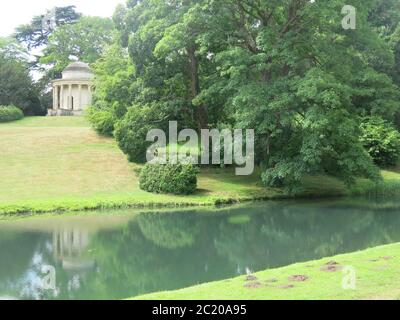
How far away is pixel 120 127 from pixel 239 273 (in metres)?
18.8

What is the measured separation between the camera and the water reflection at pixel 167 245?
10867mm

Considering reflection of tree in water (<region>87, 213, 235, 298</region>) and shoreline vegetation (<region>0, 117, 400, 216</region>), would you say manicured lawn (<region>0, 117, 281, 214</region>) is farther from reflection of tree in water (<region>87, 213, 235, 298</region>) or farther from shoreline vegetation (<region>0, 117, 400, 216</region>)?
reflection of tree in water (<region>87, 213, 235, 298</region>)

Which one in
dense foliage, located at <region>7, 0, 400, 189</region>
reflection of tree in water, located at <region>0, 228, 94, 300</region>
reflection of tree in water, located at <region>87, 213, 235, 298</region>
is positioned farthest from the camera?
dense foliage, located at <region>7, 0, 400, 189</region>

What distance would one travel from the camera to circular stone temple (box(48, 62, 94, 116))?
54.0 m

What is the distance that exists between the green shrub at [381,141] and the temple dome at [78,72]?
31036 millimetres

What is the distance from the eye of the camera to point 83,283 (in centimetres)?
1062

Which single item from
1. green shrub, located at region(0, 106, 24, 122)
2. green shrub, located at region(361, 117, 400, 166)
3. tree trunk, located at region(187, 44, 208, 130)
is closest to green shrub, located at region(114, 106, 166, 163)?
tree trunk, located at region(187, 44, 208, 130)

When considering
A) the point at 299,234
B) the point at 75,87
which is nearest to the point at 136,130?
the point at 299,234

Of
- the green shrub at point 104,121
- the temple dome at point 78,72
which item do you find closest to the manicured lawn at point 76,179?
the green shrub at point 104,121

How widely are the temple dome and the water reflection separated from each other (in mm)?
36874

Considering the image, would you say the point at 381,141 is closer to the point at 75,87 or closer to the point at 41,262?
the point at 41,262

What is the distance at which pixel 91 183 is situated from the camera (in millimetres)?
24328

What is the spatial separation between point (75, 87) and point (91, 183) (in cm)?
3257
